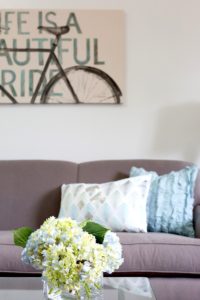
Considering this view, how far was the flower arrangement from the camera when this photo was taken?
4.18 ft

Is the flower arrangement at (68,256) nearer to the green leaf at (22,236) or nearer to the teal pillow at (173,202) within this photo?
the green leaf at (22,236)

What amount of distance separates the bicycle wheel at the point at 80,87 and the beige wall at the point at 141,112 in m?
0.06

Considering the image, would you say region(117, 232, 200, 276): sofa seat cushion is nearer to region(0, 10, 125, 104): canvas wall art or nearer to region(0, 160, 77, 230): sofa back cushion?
region(0, 160, 77, 230): sofa back cushion

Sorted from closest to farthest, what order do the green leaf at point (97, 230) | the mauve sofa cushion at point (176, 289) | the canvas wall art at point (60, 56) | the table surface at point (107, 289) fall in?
the green leaf at point (97, 230) < the table surface at point (107, 289) < the mauve sofa cushion at point (176, 289) < the canvas wall art at point (60, 56)

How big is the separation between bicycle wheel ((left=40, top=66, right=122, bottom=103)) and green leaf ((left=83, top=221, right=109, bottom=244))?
170 centimetres

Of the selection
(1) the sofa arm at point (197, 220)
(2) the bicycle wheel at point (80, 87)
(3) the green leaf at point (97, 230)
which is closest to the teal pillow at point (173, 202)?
(1) the sofa arm at point (197, 220)

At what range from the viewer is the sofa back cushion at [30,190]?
2674 millimetres

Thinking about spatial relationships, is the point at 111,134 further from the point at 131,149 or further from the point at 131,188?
the point at 131,188

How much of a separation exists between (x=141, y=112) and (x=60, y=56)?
665mm

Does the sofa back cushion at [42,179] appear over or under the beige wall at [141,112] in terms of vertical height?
under

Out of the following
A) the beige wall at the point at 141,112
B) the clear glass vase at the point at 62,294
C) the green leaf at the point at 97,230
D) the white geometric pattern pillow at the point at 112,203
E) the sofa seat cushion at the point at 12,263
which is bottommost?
the sofa seat cushion at the point at 12,263

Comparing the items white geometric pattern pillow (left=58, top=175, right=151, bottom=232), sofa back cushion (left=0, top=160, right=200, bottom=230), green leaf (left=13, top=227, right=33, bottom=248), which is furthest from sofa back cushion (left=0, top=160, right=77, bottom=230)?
green leaf (left=13, top=227, right=33, bottom=248)

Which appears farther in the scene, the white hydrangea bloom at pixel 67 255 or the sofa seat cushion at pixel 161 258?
the sofa seat cushion at pixel 161 258

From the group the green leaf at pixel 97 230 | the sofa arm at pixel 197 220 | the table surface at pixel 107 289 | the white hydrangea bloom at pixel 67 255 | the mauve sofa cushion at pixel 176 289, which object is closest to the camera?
the white hydrangea bloom at pixel 67 255
